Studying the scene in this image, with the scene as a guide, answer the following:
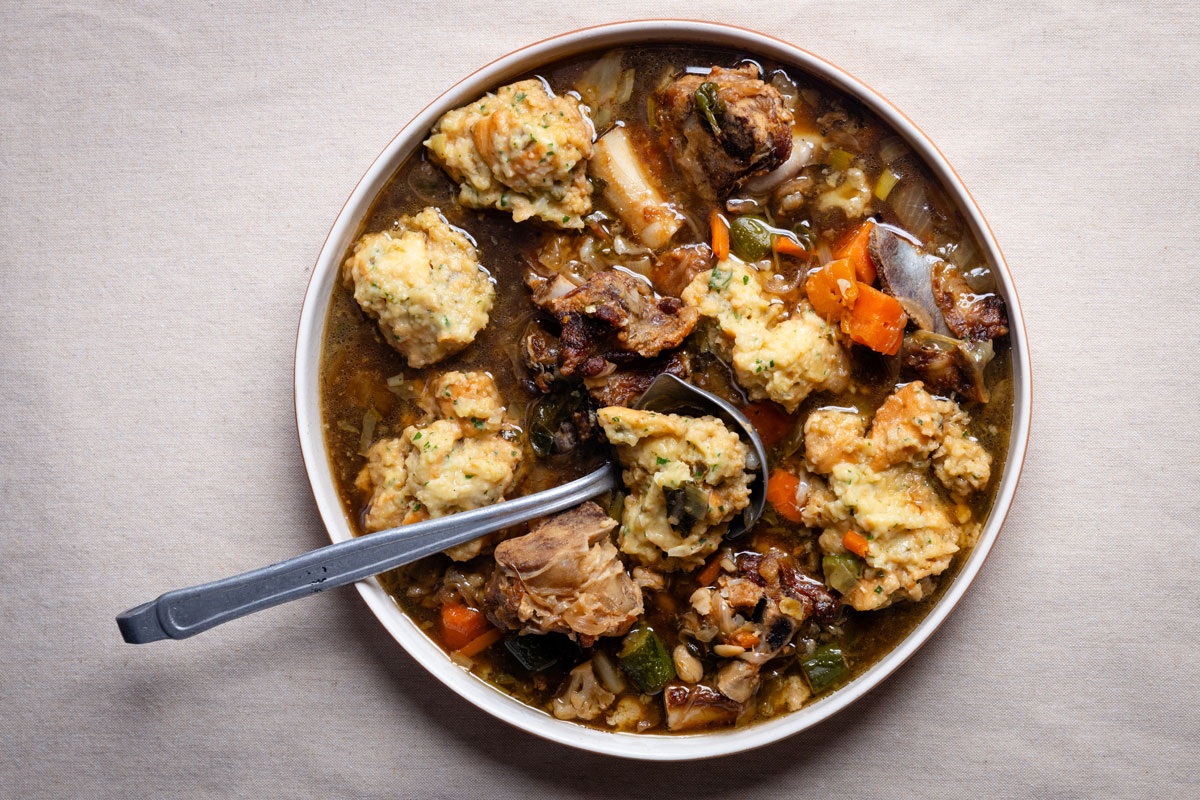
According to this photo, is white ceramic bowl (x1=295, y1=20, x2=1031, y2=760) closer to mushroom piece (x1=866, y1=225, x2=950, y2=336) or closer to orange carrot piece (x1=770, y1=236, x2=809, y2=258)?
mushroom piece (x1=866, y1=225, x2=950, y2=336)

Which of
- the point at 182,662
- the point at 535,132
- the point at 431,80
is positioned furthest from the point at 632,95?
the point at 182,662

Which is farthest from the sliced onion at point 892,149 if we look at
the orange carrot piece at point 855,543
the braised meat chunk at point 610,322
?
the orange carrot piece at point 855,543

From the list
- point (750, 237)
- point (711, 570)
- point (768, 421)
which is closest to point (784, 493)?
point (768, 421)

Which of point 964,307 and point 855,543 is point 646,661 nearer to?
point 855,543

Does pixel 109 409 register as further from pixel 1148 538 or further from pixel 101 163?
pixel 1148 538

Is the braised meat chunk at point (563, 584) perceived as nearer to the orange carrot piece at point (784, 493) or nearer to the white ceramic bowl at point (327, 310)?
the white ceramic bowl at point (327, 310)
